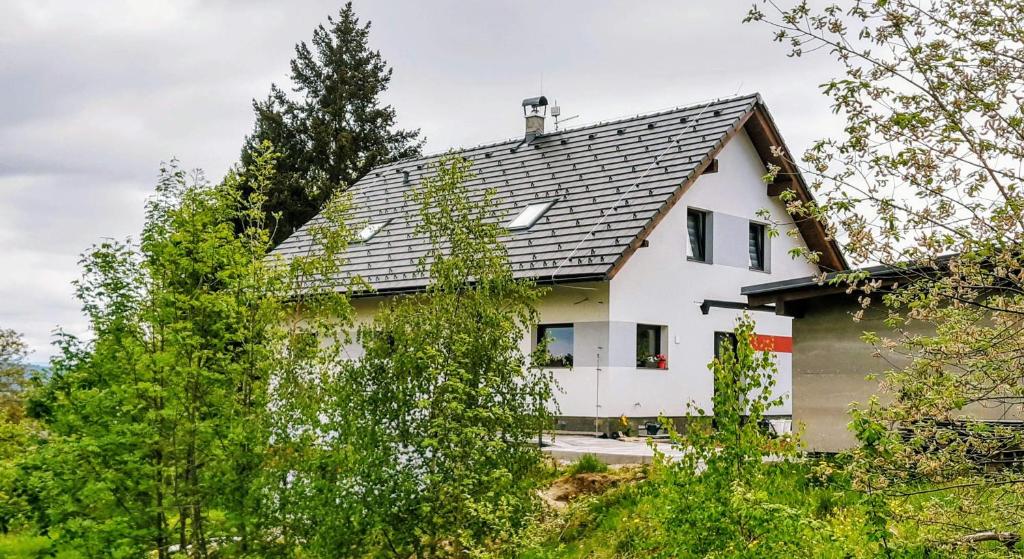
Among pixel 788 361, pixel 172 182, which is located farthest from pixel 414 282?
pixel 172 182

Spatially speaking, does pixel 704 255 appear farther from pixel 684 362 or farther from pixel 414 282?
pixel 414 282

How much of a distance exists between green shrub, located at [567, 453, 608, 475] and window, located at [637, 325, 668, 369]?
661 centimetres

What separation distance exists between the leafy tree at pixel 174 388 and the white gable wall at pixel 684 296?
9432 mm

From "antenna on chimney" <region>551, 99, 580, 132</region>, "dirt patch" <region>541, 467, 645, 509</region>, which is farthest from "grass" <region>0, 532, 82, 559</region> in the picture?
"antenna on chimney" <region>551, 99, 580, 132</region>

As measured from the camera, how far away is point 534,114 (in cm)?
2283

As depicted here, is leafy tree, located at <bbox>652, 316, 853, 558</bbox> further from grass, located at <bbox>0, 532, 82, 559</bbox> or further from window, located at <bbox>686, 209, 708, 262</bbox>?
window, located at <bbox>686, 209, 708, 262</bbox>

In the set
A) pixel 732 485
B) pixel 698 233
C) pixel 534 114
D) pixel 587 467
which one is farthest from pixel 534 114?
pixel 732 485

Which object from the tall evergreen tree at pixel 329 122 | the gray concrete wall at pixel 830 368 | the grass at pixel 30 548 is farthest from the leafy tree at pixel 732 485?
the tall evergreen tree at pixel 329 122

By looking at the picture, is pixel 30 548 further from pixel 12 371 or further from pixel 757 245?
pixel 757 245

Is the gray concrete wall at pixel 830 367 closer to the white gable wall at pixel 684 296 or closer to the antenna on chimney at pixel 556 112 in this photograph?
the white gable wall at pixel 684 296

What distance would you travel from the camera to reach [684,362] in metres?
18.1

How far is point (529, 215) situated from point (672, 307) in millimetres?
3279

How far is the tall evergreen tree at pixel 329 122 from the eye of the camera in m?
35.8

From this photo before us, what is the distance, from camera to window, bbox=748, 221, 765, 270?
2078 cm
